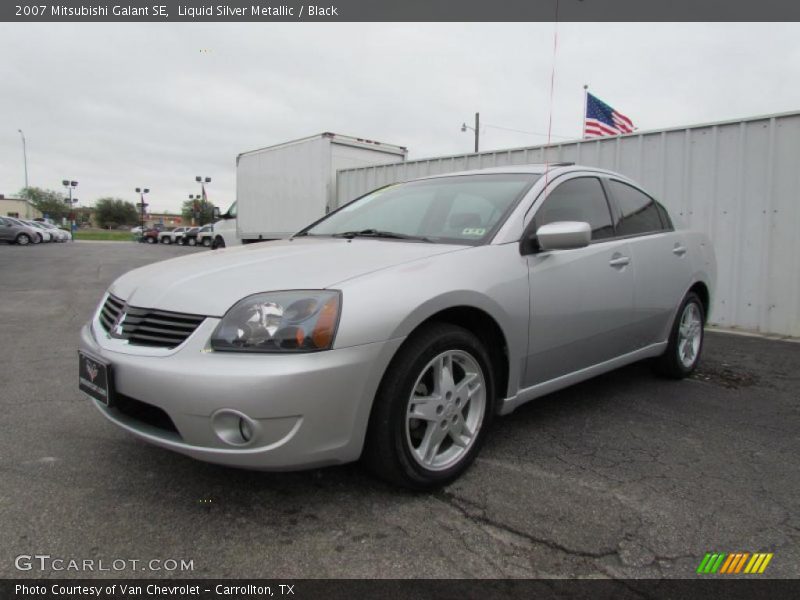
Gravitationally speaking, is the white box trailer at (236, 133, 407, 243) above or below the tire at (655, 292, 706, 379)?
above

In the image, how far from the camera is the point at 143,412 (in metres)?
2.26

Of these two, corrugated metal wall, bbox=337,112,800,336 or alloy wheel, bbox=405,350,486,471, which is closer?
alloy wheel, bbox=405,350,486,471

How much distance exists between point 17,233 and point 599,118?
30.4 m

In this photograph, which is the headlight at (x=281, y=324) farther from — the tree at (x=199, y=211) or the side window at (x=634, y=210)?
the tree at (x=199, y=211)

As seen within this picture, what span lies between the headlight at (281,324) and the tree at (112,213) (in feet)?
344

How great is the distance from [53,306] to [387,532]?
7.24m

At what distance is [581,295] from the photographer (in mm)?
3037

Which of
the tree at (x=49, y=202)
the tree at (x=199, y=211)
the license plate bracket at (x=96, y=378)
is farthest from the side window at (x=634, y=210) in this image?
the tree at (x=49, y=202)

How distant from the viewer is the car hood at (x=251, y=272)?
2164 mm

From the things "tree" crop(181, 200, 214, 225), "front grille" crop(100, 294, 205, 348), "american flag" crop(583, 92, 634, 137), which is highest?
"tree" crop(181, 200, 214, 225)

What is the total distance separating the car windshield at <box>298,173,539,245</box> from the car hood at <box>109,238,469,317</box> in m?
0.21

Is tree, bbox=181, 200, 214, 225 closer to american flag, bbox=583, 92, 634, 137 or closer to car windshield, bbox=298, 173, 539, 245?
american flag, bbox=583, 92, 634, 137

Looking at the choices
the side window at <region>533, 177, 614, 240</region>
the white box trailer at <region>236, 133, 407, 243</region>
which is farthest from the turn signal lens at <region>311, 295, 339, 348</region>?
the white box trailer at <region>236, 133, 407, 243</region>
